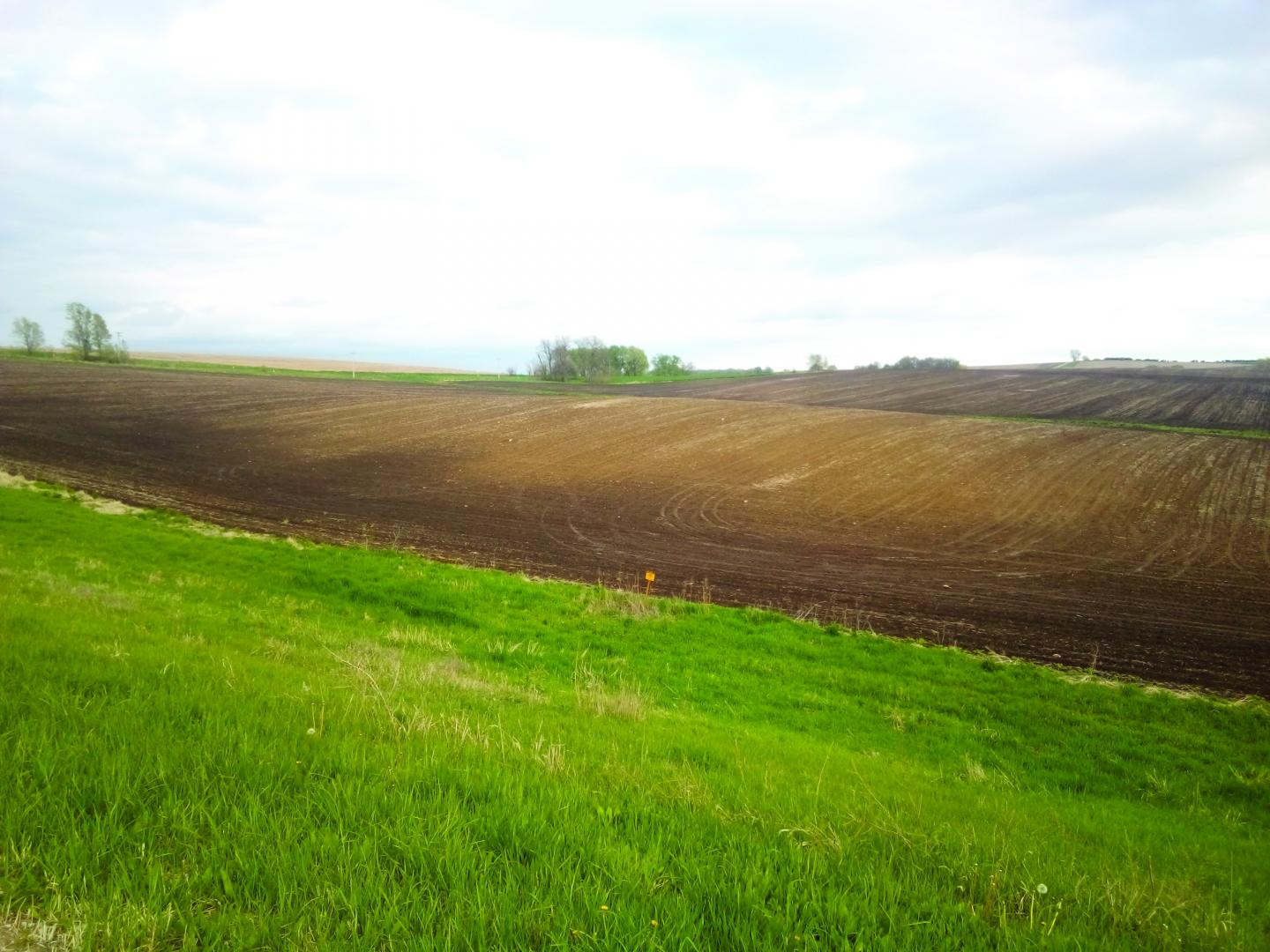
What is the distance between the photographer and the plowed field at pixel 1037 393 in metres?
63.3

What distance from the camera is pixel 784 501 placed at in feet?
110

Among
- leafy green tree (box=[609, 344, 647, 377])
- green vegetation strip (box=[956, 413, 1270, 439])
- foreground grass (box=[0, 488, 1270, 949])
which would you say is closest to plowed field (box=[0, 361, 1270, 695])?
green vegetation strip (box=[956, 413, 1270, 439])

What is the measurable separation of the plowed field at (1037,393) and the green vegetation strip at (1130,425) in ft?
5.79

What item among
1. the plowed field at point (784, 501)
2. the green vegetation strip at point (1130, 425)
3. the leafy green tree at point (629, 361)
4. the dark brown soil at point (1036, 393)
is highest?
the leafy green tree at point (629, 361)

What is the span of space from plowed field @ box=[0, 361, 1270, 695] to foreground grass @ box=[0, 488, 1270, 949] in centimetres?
995

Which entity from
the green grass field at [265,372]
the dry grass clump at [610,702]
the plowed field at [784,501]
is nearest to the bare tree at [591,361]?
the green grass field at [265,372]

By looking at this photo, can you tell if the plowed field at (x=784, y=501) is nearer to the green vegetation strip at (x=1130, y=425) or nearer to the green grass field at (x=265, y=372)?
the green vegetation strip at (x=1130, y=425)

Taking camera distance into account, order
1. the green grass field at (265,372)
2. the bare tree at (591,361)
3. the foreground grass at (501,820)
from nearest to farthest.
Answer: the foreground grass at (501,820)
the green grass field at (265,372)
the bare tree at (591,361)

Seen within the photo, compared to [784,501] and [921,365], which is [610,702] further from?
[921,365]

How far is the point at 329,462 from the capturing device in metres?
37.9

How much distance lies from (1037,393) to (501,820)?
294ft

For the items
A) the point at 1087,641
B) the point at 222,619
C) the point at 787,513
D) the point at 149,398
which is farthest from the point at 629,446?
the point at 149,398

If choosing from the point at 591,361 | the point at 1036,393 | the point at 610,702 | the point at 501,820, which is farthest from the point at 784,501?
the point at 591,361

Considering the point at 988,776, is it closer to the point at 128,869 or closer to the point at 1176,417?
the point at 128,869
